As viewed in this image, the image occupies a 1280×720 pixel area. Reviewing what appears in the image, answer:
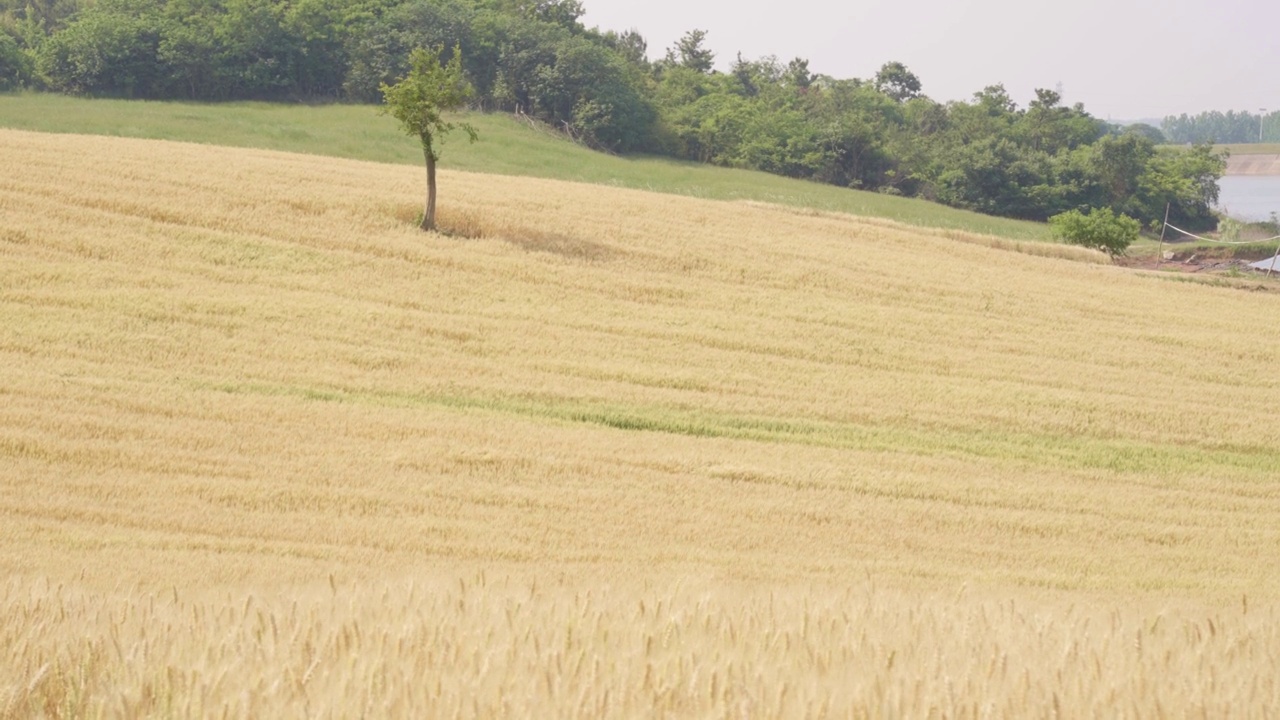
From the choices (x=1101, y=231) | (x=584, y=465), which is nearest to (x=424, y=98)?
(x=584, y=465)

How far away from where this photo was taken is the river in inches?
3302

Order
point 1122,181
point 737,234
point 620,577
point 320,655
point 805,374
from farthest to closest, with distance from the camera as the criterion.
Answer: point 1122,181 < point 737,234 < point 805,374 < point 620,577 < point 320,655

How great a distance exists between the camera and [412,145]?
5603 centimetres

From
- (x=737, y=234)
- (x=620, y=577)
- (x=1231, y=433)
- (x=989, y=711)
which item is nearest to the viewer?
(x=989, y=711)

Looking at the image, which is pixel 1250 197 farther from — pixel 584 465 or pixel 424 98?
pixel 584 465

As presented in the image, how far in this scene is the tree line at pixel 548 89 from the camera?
209 feet

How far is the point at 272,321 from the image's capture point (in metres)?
19.7

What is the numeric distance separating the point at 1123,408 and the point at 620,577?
43.7 ft

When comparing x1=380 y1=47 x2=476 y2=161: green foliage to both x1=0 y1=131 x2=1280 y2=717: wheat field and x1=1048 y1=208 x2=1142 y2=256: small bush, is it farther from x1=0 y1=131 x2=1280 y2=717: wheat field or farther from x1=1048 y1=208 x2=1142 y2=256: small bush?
x1=1048 y1=208 x2=1142 y2=256: small bush

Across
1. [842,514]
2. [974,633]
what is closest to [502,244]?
[842,514]

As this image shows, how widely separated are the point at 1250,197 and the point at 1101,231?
250 feet

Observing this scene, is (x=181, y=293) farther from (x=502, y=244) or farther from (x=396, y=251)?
(x=502, y=244)

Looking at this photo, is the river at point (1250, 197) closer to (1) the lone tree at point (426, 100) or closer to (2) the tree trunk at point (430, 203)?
(1) the lone tree at point (426, 100)

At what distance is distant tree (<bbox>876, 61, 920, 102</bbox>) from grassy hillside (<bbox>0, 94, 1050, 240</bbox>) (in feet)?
248
